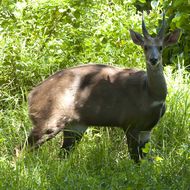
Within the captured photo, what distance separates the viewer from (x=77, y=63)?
9.35m

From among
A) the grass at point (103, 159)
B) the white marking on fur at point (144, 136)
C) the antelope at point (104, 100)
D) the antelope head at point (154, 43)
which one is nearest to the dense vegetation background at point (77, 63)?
the grass at point (103, 159)

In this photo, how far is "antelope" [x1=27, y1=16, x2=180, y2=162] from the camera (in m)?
7.64

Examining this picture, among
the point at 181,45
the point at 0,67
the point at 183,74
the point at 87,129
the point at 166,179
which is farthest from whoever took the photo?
the point at 181,45

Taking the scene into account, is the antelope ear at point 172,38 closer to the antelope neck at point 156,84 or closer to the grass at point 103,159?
the antelope neck at point 156,84

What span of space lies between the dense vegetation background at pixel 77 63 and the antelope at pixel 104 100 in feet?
0.79

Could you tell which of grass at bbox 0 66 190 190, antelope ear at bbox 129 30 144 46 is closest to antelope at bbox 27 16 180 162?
antelope ear at bbox 129 30 144 46

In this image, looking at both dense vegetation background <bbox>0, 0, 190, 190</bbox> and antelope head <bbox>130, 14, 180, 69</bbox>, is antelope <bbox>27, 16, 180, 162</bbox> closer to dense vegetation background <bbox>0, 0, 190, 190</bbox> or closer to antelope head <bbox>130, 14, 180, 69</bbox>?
antelope head <bbox>130, 14, 180, 69</bbox>

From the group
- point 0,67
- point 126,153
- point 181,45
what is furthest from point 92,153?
point 181,45

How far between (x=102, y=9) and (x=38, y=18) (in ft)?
3.19

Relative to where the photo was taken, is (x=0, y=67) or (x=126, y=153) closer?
(x=126, y=153)

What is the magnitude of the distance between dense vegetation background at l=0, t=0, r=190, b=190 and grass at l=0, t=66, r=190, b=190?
0.01m

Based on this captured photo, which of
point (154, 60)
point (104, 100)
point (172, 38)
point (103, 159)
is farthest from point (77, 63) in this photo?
point (103, 159)

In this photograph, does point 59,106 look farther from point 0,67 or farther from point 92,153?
point 0,67

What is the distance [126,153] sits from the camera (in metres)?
7.92
